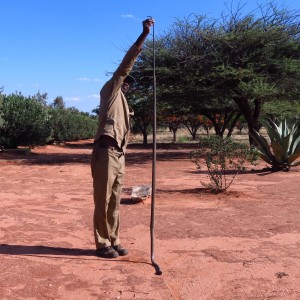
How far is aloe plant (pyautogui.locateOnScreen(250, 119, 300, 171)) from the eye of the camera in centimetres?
1203

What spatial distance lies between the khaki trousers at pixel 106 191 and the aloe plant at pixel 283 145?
8.48 m

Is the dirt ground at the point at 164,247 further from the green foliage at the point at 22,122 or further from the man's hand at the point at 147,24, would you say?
the green foliage at the point at 22,122

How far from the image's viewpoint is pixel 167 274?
3.80 m

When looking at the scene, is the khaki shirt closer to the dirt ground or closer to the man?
the man

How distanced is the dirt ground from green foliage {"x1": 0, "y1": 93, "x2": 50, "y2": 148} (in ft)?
43.9

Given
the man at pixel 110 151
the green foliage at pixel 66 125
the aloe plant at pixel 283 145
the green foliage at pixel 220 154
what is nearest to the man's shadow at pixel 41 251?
the man at pixel 110 151

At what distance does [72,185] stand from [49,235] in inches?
185

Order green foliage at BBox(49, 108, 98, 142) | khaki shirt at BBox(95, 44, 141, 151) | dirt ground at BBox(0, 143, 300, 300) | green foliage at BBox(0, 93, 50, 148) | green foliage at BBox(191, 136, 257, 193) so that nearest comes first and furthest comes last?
dirt ground at BBox(0, 143, 300, 300) → khaki shirt at BBox(95, 44, 141, 151) → green foliage at BBox(191, 136, 257, 193) → green foliage at BBox(0, 93, 50, 148) → green foliage at BBox(49, 108, 98, 142)

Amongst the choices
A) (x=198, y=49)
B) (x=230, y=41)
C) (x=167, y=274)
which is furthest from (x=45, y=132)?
(x=167, y=274)

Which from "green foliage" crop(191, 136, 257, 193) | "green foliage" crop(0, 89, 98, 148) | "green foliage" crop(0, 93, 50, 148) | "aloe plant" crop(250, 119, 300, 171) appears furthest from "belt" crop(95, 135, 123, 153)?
"green foliage" crop(0, 93, 50, 148)

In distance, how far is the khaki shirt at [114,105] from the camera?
4.09 meters

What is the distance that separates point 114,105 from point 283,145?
8.91 m

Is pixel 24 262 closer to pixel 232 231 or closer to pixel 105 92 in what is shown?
pixel 105 92

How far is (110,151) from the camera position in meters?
4.18
